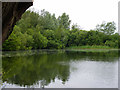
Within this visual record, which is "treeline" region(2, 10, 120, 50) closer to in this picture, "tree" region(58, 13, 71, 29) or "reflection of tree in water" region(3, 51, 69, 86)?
"tree" region(58, 13, 71, 29)

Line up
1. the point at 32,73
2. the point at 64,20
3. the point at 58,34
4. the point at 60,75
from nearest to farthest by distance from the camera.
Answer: the point at 60,75 < the point at 32,73 < the point at 58,34 < the point at 64,20

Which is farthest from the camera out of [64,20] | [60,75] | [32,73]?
[64,20]

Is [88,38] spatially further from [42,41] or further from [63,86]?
[63,86]

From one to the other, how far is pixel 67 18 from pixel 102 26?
13881 mm

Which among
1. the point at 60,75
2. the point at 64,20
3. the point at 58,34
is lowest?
the point at 60,75

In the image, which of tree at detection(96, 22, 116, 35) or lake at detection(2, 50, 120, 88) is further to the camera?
tree at detection(96, 22, 116, 35)

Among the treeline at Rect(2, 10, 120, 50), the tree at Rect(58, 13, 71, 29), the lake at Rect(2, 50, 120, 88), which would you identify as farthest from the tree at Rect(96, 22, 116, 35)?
the lake at Rect(2, 50, 120, 88)

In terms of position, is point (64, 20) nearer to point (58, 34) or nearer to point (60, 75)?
point (58, 34)

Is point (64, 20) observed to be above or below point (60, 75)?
above

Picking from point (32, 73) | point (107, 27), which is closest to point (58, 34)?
point (107, 27)

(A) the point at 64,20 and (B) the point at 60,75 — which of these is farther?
(A) the point at 64,20

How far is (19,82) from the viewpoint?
511 cm

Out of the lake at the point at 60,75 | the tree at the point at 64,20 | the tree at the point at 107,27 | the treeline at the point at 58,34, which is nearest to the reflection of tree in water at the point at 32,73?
the lake at the point at 60,75

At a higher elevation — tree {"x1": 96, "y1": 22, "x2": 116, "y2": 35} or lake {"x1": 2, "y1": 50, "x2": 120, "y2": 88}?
tree {"x1": 96, "y1": 22, "x2": 116, "y2": 35}
